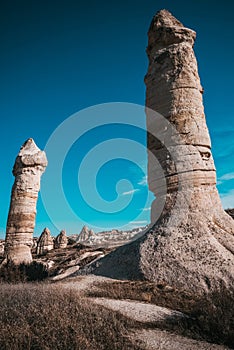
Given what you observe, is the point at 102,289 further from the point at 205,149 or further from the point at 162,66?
the point at 162,66

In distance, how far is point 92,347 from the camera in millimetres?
2168

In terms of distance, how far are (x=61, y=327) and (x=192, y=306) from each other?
82.2 inches

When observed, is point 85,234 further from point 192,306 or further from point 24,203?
point 192,306

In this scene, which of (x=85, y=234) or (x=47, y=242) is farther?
(x=85, y=234)

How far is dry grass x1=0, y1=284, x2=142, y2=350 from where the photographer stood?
2.23 metres

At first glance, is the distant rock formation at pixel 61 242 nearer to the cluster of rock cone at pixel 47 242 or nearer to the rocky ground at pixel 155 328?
the cluster of rock cone at pixel 47 242

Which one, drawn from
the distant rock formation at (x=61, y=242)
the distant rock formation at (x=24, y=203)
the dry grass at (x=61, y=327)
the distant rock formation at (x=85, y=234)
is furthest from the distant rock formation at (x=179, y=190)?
the distant rock formation at (x=85, y=234)

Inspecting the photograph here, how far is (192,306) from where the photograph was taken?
369 centimetres

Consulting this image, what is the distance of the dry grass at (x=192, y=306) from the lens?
9.01ft

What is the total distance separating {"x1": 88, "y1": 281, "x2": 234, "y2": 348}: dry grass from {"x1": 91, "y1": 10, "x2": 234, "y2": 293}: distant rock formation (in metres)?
0.46

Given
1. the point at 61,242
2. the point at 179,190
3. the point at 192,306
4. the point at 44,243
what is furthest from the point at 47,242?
the point at 192,306

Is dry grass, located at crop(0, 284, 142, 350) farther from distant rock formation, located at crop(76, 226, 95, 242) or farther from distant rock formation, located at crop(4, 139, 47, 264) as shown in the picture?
distant rock formation, located at crop(76, 226, 95, 242)

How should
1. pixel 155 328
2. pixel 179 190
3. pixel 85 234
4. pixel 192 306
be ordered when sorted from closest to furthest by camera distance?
pixel 155 328 < pixel 192 306 < pixel 179 190 < pixel 85 234

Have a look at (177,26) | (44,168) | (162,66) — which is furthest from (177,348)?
(44,168)
